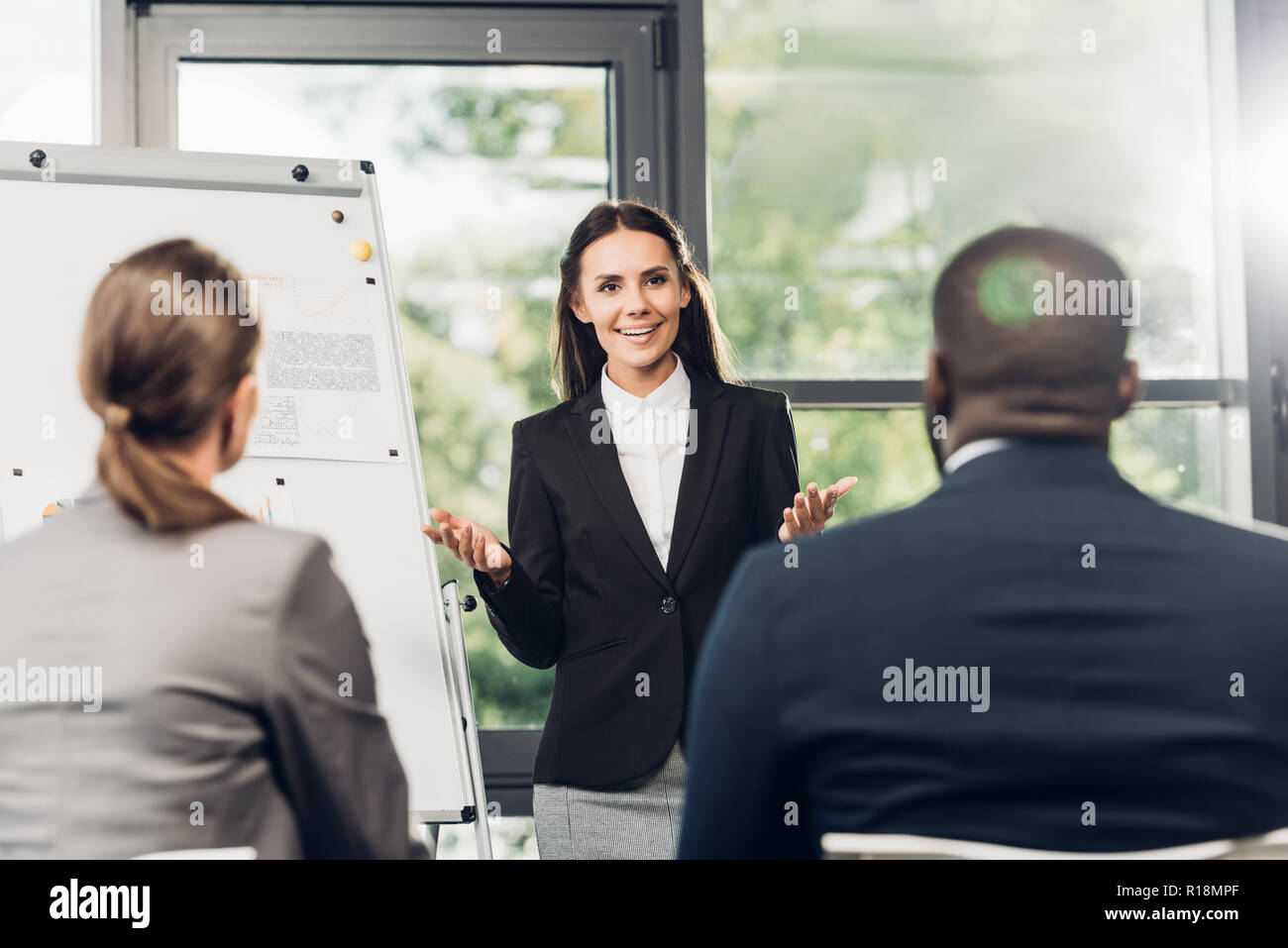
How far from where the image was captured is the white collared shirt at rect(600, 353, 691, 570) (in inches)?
66.8

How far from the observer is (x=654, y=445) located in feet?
5.64

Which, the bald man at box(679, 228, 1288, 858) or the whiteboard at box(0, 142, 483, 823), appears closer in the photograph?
the bald man at box(679, 228, 1288, 858)

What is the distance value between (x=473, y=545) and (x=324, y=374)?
0.52 meters

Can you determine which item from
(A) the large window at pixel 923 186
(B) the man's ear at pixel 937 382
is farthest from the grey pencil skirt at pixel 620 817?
(A) the large window at pixel 923 186

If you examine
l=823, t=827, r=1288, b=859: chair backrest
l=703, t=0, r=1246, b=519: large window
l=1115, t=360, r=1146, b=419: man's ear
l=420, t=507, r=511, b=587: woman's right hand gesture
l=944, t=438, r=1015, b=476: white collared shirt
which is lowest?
l=823, t=827, r=1288, b=859: chair backrest

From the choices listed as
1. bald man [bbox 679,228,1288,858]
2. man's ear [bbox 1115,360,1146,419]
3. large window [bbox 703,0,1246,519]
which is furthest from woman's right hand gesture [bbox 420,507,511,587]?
large window [bbox 703,0,1246,519]

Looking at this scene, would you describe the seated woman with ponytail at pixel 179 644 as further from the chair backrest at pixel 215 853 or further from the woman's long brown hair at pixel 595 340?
the woman's long brown hair at pixel 595 340

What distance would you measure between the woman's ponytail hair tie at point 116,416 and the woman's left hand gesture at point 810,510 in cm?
77

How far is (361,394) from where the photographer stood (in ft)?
5.99

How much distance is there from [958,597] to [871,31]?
7.09 feet

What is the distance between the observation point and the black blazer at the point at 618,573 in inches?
63.2

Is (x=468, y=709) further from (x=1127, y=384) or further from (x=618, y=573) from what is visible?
(x=1127, y=384)

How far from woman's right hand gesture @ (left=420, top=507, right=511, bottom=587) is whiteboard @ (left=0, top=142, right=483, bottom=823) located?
0.27 metres

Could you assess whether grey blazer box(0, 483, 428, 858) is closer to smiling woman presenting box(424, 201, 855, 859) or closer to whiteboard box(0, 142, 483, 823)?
smiling woman presenting box(424, 201, 855, 859)
